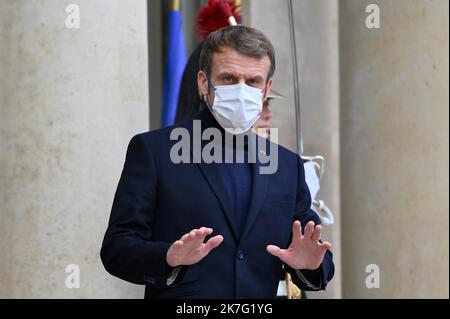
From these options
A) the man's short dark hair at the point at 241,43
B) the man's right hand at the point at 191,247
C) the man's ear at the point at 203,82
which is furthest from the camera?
the man's ear at the point at 203,82

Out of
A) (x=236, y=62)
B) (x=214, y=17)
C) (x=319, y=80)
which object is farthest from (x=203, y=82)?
(x=319, y=80)

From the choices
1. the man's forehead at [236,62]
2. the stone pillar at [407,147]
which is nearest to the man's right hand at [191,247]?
the man's forehead at [236,62]

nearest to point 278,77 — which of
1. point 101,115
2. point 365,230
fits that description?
point 365,230

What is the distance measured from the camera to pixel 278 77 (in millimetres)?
6340

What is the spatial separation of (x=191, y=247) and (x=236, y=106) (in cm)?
65

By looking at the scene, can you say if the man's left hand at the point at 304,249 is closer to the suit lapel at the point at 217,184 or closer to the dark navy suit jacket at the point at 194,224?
the dark navy suit jacket at the point at 194,224

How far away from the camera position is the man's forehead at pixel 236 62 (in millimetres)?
3334

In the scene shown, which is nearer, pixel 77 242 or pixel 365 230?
pixel 77 242

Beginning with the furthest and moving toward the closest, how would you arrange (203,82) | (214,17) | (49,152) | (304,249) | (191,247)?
(214,17) < (49,152) < (203,82) < (304,249) < (191,247)

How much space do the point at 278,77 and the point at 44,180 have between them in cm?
211

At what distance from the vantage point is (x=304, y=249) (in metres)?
3.09

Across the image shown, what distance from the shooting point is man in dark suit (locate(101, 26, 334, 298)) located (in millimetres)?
3074

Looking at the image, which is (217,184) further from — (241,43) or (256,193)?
(241,43)
